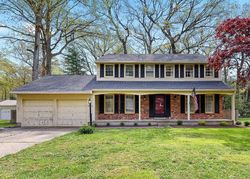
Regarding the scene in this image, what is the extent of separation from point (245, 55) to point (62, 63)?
1210 inches

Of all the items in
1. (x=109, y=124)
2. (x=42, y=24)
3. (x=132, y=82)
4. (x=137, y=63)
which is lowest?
(x=109, y=124)

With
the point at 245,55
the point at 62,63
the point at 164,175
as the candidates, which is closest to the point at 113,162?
the point at 164,175

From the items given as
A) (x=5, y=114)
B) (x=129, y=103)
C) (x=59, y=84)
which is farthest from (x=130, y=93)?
(x=5, y=114)

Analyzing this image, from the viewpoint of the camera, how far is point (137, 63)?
74.4 feet

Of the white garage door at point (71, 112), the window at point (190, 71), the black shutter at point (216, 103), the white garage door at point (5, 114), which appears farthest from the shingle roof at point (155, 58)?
the white garage door at point (5, 114)

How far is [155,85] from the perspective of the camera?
2152cm

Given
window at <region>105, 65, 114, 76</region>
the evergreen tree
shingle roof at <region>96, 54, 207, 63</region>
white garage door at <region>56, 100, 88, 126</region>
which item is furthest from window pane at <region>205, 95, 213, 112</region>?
the evergreen tree

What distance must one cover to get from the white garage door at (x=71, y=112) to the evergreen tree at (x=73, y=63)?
19.4 metres

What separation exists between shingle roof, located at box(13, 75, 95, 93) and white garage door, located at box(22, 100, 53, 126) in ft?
3.25

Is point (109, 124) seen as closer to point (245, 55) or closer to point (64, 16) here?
point (245, 55)

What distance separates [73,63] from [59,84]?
17.9m

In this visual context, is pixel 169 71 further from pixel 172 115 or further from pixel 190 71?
pixel 172 115

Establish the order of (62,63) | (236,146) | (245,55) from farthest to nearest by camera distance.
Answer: (62,63) < (245,55) < (236,146)

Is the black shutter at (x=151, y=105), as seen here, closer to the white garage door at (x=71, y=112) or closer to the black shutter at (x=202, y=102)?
the black shutter at (x=202, y=102)
